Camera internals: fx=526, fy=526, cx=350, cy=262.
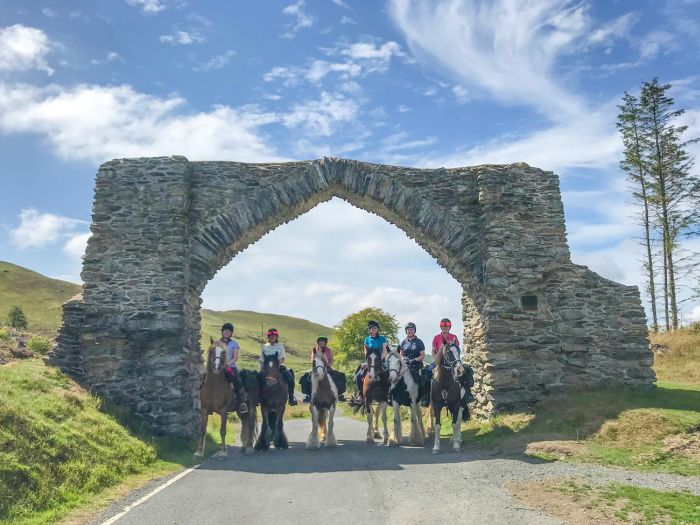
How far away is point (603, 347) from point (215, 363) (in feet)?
34.0

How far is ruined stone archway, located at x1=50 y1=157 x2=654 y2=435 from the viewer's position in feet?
44.7

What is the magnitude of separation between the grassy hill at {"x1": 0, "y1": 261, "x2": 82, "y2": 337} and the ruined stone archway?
54.3 metres

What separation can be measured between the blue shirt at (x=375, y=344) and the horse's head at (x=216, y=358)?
3.75m

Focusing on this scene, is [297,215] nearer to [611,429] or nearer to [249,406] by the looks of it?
[249,406]

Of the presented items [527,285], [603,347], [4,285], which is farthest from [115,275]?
[4,285]

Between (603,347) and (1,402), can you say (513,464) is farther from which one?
(1,402)

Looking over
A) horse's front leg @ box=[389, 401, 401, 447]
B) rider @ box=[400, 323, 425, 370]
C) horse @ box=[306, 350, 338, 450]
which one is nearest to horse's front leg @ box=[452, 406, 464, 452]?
horse's front leg @ box=[389, 401, 401, 447]

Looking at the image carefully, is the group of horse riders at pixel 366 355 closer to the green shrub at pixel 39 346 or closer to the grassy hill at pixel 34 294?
the green shrub at pixel 39 346

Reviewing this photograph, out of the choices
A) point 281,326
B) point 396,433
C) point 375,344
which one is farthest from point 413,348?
point 281,326

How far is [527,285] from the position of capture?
1495 centimetres

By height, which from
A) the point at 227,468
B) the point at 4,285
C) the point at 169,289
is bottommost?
the point at 227,468

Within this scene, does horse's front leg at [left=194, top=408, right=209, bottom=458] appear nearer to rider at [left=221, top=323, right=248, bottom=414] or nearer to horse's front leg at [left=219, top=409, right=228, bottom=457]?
horse's front leg at [left=219, top=409, right=228, bottom=457]

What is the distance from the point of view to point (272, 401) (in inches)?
495

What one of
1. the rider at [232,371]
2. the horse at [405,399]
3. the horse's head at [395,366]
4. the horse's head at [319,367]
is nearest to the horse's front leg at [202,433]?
the rider at [232,371]
